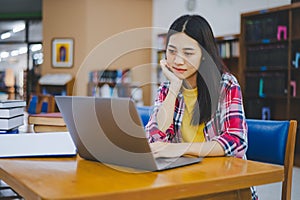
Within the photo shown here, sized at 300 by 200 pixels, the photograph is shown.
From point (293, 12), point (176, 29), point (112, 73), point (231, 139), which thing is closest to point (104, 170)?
point (231, 139)

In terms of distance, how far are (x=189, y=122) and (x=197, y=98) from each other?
9cm

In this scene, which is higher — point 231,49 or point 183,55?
point 231,49

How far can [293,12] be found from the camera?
4.87 m

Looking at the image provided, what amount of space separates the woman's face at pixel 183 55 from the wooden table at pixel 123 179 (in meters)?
0.34

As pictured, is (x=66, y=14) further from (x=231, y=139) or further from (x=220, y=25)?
(x=231, y=139)

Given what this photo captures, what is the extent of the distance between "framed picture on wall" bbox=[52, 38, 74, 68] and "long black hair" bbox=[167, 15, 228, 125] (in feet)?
22.4

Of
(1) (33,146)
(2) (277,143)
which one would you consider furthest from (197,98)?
(1) (33,146)

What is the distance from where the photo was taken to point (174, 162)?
3.07ft

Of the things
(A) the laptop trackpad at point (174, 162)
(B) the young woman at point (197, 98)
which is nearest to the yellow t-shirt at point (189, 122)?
(B) the young woman at point (197, 98)

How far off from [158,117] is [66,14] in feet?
23.0

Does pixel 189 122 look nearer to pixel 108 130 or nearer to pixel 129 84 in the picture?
pixel 108 130

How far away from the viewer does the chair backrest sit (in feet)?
4.34

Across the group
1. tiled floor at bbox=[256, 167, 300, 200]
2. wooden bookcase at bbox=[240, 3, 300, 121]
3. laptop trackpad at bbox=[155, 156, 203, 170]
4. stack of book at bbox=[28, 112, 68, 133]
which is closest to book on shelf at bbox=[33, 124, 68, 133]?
stack of book at bbox=[28, 112, 68, 133]

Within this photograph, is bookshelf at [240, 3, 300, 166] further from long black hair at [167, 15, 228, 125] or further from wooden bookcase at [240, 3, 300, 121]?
long black hair at [167, 15, 228, 125]
